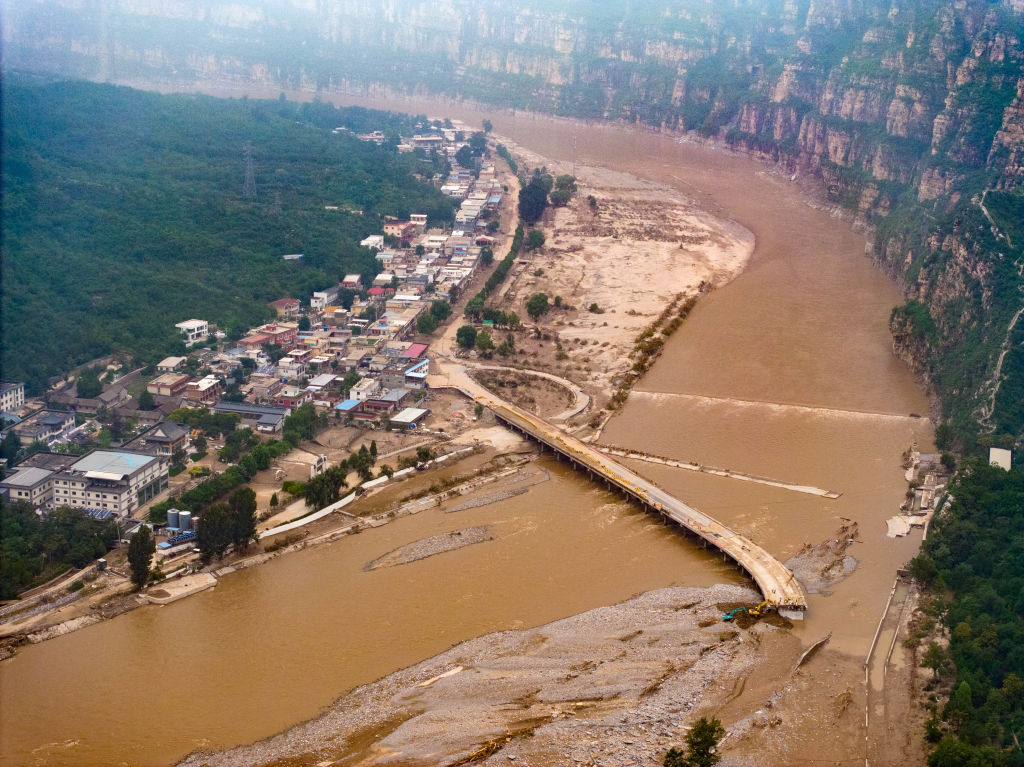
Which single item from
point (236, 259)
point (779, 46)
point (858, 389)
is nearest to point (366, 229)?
point (236, 259)

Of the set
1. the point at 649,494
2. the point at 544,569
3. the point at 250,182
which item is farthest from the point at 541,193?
the point at 544,569

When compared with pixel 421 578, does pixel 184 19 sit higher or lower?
higher

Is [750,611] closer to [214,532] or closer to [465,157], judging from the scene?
[214,532]

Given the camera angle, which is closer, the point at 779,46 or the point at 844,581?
the point at 844,581

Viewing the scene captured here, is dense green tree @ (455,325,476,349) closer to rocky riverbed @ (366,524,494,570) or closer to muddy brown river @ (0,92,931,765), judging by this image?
muddy brown river @ (0,92,931,765)

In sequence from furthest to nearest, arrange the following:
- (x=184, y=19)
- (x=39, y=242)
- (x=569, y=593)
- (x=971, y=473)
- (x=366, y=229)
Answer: (x=184, y=19)
(x=366, y=229)
(x=39, y=242)
(x=971, y=473)
(x=569, y=593)

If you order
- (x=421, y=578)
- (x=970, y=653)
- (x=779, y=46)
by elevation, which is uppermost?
(x=779, y=46)

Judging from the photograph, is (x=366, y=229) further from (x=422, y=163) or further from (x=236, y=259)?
(x=422, y=163)

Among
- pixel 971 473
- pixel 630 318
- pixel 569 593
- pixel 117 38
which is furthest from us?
pixel 117 38
